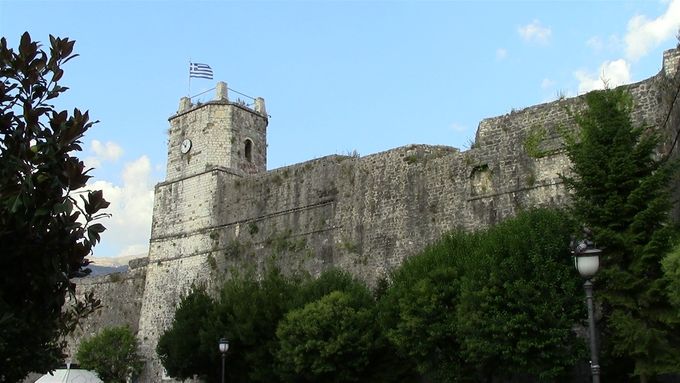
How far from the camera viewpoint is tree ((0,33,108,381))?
19.8ft

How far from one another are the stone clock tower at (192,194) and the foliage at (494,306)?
1476 centimetres

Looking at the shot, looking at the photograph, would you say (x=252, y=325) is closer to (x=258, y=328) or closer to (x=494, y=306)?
(x=258, y=328)

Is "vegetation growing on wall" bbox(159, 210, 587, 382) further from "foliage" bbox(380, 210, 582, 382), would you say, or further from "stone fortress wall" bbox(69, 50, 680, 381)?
"stone fortress wall" bbox(69, 50, 680, 381)

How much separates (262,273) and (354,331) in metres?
9.65

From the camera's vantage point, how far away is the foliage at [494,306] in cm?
1703

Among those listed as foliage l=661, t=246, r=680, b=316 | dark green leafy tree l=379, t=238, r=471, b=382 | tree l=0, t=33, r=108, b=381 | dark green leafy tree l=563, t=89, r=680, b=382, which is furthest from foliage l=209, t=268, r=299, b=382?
tree l=0, t=33, r=108, b=381

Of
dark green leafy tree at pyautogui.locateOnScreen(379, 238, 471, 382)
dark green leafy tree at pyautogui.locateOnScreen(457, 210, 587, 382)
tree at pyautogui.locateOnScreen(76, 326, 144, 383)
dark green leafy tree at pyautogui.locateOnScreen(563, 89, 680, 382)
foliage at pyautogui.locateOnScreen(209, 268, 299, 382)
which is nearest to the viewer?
dark green leafy tree at pyautogui.locateOnScreen(563, 89, 680, 382)

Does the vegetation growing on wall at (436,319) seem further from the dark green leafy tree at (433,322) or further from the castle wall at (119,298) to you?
the castle wall at (119,298)

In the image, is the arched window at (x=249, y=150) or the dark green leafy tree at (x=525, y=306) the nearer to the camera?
the dark green leafy tree at (x=525, y=306)

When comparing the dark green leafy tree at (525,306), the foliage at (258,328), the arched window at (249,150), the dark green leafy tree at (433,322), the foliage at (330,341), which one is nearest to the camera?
the dark green leafy tree at (525,306)

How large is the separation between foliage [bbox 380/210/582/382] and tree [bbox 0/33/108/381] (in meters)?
12.4

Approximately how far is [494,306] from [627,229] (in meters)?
3.51

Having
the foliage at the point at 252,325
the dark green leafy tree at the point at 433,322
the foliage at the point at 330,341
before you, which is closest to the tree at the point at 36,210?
the dark green leafy tree at the point at 433,322

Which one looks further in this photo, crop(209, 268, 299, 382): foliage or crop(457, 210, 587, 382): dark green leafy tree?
crop(209, 268, 299, 382): foliage
